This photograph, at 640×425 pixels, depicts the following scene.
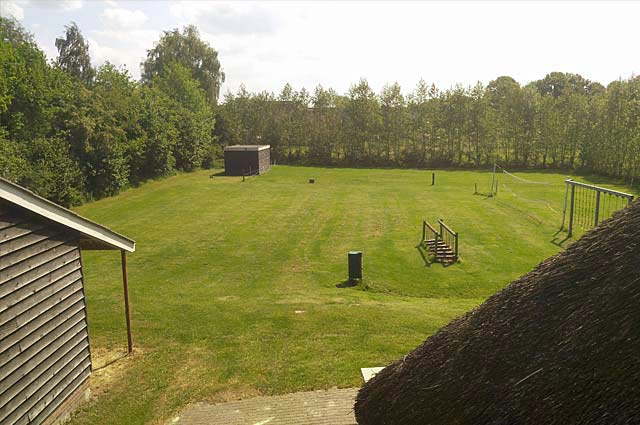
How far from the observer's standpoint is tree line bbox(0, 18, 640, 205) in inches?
1161

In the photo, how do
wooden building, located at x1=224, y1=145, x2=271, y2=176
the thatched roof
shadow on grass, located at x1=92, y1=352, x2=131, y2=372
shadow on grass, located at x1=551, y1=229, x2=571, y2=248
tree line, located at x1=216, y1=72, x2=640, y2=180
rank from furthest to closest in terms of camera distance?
tree line, located at x1=216, y1=72, x2=640, y2=180
wooden building, located at x1=224, y1=145, x2=271, y2=176
shadow on grass, located at x1=551, y1=229, x2=571, y2=248
shadow on grass, located at x1=92, y1=352, x2=131, y2=372
the thatched roof

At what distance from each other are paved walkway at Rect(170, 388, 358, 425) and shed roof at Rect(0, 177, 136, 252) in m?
3.34

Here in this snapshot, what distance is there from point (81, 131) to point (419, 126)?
132 feet

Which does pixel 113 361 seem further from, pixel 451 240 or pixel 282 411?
pixel 451 240

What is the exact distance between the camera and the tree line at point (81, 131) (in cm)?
2752

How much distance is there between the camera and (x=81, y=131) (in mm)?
31156

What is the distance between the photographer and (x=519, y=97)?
5731 centimetres

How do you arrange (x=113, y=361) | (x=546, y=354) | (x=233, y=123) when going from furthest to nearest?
(x=233, y=123) < (x=113, y=361) < (x=546, y=354)

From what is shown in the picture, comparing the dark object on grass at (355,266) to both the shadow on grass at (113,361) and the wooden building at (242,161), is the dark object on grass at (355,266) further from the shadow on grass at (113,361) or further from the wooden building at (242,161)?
the wooden building at (242,161)

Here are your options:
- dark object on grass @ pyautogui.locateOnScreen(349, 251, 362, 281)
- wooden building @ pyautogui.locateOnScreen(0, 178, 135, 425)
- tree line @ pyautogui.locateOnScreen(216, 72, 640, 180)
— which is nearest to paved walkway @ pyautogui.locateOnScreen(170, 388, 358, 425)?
wooden building @ pyautogui.locateOnScreen(0, 178, 135, 425)

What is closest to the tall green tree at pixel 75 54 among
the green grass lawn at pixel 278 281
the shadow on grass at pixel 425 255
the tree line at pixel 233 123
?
the tree line at pixel 233 123

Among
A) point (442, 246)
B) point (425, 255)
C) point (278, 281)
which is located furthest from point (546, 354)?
point (442, 246)

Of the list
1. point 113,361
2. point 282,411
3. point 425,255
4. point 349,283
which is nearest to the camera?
point 282,411

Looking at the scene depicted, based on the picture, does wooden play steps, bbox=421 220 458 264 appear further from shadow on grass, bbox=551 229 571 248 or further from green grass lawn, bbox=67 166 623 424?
shadow on grass, bbox=551 229 571 248
